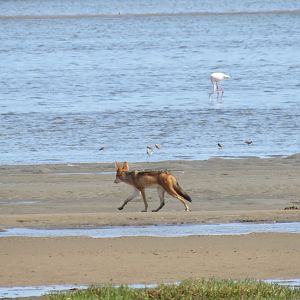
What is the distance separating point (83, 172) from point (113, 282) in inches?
286

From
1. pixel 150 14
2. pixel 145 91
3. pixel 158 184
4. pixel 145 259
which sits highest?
pixel 150 14

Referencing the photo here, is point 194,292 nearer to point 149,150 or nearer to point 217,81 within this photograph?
point 149,150

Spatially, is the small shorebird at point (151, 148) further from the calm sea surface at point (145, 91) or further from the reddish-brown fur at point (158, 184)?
the reddish-brown fur at point (158, 184)

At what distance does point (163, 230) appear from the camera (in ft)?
40.9

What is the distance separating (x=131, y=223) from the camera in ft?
42.2

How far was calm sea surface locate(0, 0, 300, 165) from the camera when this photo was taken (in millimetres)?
20156

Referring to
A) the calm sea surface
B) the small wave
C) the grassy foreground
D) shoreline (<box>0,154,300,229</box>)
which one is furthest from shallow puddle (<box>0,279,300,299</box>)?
the small wave

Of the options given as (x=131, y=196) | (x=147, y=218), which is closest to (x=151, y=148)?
(x=131, y=196)

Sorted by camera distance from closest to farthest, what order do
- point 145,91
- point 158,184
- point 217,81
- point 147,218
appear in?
point 147,218
point 158,184
point 145,91
point 217,81

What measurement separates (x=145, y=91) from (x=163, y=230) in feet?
54.6

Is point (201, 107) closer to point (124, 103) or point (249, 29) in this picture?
point (124, 103)

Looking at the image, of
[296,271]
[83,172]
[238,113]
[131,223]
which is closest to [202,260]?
[296,271]

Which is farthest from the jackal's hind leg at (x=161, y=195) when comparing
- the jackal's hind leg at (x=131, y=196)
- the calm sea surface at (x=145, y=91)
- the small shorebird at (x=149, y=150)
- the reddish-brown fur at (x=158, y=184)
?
the small shorebird at (x=149, y=150)

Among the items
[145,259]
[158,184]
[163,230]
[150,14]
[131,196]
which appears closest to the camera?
[145,259]
